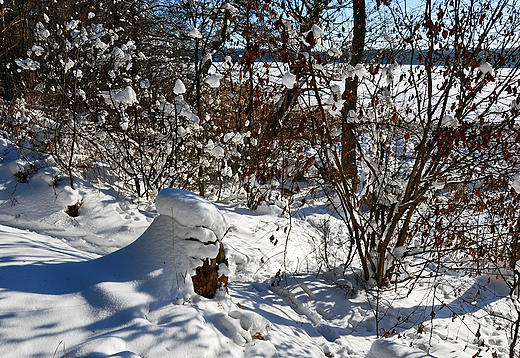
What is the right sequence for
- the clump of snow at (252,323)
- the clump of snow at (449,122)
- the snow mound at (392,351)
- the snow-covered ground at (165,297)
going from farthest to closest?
the clump of snow at (449,122) < the clump of snow at (252,323) < the snow mound at (392,351) < the snow-covered ground at (165,297)

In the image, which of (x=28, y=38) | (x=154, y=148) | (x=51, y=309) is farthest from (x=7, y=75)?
(x=51, y=309)

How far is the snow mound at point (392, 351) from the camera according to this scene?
6.81 ft

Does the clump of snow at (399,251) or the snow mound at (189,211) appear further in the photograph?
the clump of snow at (399,251)

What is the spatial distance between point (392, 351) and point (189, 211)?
1.58m

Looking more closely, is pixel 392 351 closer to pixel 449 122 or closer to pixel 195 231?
pixel 195 231

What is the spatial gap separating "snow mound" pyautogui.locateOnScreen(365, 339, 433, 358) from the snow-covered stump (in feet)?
3.83

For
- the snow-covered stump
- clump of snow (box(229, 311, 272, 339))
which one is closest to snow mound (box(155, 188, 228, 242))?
the snow-covered stump

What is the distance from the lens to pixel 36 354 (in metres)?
1.44

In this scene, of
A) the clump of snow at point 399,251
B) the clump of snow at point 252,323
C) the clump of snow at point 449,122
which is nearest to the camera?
the clump of snow at point 252,323

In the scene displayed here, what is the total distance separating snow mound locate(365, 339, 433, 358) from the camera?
2.08 metres

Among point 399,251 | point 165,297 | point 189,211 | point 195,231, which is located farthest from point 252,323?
point 399,251

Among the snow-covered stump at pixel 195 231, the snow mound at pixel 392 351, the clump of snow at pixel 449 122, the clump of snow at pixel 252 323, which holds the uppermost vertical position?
the clump of snow at pixel 449 122

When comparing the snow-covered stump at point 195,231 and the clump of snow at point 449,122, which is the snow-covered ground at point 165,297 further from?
the clump of snow at point 449,122

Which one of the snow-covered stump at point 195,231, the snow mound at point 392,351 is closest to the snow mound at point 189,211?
the snow-covered stump at point 195,231
